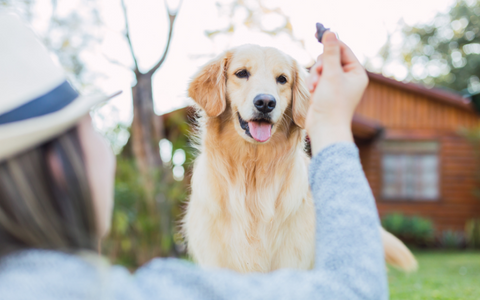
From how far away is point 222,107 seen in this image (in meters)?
2.90

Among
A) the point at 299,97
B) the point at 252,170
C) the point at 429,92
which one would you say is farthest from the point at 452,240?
the point at 252,170

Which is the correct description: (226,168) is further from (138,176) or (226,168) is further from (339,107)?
(138,176)

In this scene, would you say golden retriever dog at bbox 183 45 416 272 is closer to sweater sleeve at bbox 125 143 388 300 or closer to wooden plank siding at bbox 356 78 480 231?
sweater sleeve at bbox 125 143 388 300

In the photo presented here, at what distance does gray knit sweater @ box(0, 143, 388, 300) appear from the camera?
29.6 inches

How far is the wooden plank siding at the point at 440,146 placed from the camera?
14734 millimetres

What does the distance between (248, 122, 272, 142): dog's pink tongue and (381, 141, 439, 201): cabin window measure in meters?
13.0

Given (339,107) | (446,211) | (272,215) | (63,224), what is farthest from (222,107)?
(446,211)

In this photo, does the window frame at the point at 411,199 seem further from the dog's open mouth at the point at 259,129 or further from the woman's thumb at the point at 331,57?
the woman's thumb at the point at 331,57

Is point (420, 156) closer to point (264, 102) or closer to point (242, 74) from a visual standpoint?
point (242, 74)

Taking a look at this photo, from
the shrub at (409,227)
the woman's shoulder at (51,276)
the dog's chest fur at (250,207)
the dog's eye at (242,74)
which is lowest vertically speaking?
the shrub at (409,227)

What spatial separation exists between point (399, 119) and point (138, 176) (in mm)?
10187

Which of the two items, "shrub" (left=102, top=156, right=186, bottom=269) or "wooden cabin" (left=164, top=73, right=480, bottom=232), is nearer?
"shrub" (left=102, top=156, right=186, bottom=269)

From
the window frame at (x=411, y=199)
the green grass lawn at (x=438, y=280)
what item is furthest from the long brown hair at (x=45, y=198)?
the window frame at (x=411, y=199)

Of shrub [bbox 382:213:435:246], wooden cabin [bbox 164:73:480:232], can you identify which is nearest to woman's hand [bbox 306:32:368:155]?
shrub [bbox 382:213:435:246]
